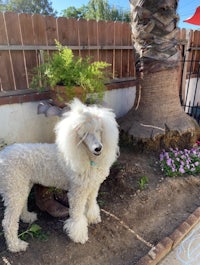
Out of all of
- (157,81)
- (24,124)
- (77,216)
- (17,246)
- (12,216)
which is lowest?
(17,246)

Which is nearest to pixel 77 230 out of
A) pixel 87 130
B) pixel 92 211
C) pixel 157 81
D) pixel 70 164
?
pixel 92 211

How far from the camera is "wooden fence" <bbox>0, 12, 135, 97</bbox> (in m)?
2.91

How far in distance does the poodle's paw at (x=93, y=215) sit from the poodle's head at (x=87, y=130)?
32.1 inches

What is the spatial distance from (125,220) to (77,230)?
61 cm

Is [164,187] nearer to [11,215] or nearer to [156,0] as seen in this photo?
[11,215]

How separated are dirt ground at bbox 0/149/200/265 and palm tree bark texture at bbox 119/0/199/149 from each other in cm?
42

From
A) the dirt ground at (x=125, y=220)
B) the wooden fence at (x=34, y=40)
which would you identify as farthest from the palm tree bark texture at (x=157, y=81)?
the wooden fence at (x=34, y=40)

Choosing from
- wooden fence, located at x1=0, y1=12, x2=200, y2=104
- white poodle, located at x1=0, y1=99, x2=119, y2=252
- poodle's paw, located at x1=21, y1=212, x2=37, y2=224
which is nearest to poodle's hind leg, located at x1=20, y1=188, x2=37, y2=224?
poodle's paw, located at x1=21, y1=212, x2=37, y2=224

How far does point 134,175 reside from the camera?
9.70ft

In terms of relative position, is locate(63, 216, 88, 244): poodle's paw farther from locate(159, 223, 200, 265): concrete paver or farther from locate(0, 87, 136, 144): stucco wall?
locate(0, 87, 136, 144): stucco wall

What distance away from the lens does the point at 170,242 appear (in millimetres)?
2047

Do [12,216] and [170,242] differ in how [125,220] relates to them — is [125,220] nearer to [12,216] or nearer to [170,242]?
[170,242]

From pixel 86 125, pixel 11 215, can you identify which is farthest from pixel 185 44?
pixel 11 215

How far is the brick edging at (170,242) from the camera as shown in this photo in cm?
189
